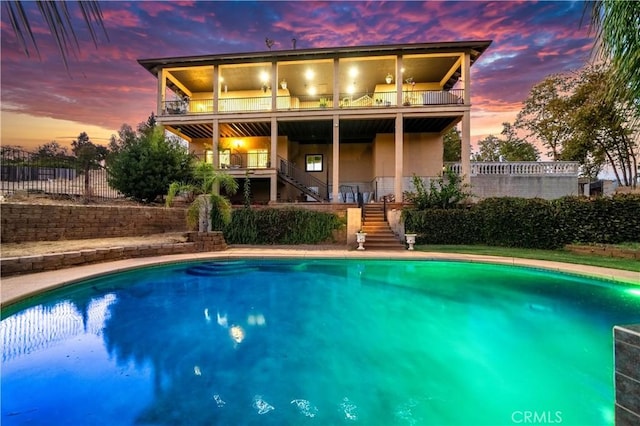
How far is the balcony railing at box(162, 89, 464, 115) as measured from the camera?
14609mm

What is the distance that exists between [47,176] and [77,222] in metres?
3.79

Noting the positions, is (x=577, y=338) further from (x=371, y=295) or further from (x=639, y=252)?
(x=639, y=252)

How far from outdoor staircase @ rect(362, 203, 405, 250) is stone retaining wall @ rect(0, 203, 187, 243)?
8.12 m

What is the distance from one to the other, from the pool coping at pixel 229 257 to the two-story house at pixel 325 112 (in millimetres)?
5274

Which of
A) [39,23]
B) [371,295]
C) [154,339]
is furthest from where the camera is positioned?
[371,295]

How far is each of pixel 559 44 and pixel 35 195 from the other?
26947 millimetres

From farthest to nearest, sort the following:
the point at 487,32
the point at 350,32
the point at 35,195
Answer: the point at 350,32
the point at 487,32
the point at 35,195

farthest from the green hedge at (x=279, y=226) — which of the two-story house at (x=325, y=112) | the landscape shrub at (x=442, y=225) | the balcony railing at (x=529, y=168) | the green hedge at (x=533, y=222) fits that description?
the balcony railing at (x=529, y=168)

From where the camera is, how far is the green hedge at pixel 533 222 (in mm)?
9664

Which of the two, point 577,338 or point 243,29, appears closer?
point 577,338

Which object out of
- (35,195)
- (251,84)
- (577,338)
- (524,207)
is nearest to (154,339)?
(577,338)

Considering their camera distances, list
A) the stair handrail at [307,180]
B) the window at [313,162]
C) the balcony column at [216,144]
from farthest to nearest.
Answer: the window at [313,162]
the stair handrail at [307,180]
the balcony column at [216,144]

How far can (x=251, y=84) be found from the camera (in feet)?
57.4

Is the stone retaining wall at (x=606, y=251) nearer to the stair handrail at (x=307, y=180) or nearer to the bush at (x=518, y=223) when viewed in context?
the bush at (x=518, y=223)
